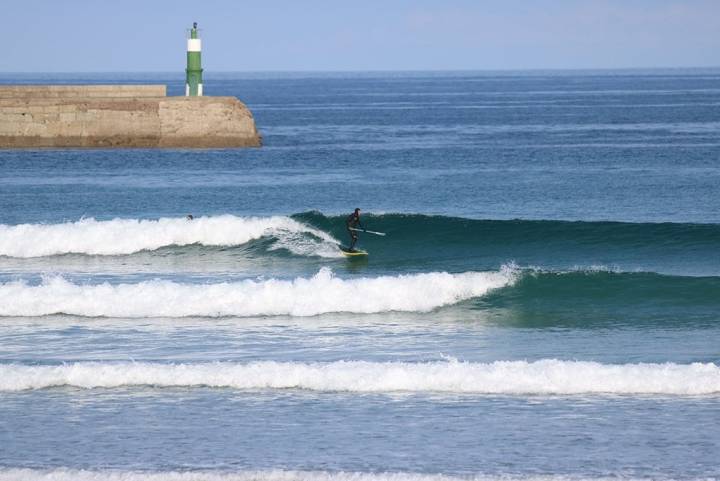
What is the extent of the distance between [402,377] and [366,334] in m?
3.38

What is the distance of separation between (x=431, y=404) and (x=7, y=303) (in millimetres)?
9536

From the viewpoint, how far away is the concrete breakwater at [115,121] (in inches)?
2185

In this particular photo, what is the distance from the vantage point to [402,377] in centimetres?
1504

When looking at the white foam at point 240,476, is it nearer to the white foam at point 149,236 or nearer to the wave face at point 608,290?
the wave face at point 608,290

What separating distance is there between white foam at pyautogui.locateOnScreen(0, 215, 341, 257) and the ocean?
2.9 inches

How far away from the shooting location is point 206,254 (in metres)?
27.0

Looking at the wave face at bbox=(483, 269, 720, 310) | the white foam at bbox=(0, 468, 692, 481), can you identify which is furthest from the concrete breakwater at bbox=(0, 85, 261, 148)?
the white foam at bbox=(0, 468, 692, 481)

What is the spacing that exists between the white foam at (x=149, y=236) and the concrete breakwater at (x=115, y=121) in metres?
27.2

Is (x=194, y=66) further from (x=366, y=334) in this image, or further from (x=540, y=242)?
(x=366, y=334)

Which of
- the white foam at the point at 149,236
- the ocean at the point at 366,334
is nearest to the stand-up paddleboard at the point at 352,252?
the ocean at the point at 366,334

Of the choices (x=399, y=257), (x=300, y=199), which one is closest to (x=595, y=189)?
(x=300, y=199)

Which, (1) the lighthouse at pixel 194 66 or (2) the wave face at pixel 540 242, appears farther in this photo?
(1) the lighthouse at pixel 194 66

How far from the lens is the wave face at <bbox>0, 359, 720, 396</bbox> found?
577 inches

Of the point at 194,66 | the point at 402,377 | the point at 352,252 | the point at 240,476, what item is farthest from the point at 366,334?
the point at 194,66
